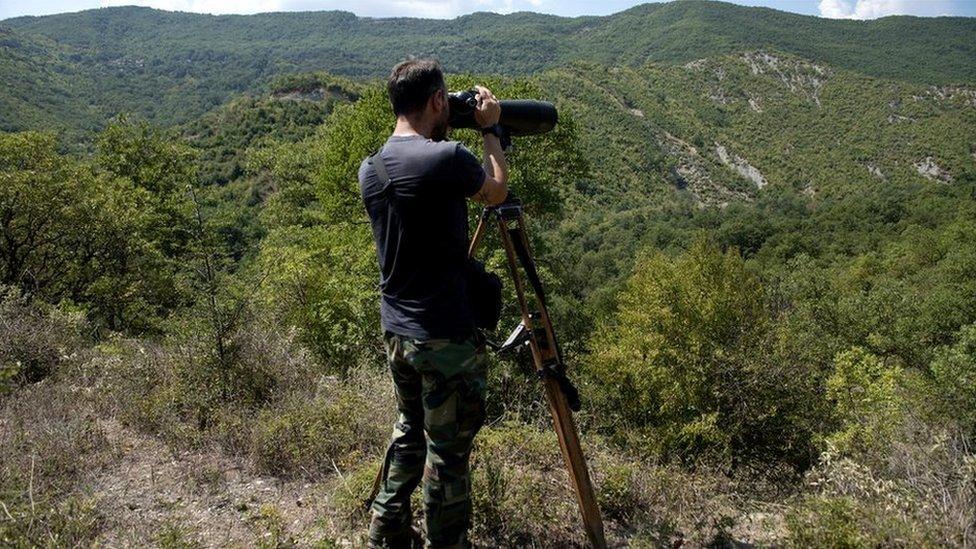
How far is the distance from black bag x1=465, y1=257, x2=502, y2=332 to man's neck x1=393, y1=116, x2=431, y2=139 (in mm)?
505

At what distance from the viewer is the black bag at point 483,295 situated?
2.16m

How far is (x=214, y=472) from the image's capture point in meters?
3.08

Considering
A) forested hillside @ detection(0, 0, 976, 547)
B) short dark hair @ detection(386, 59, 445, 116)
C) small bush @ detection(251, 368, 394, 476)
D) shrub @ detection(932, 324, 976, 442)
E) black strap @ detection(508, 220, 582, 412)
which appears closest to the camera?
short dark hair @ detection(386, 59, 445, 116)

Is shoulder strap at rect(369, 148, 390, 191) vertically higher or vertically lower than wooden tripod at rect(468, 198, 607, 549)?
higher

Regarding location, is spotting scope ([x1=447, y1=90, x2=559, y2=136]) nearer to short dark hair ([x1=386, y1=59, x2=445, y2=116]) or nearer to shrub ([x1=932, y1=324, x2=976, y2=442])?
short dark hair ([x1=386, y1=59, x2=445, y2=116])

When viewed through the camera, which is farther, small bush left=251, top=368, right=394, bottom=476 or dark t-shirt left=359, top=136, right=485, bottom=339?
small bush left=251, top=368, right=394, bottom=476

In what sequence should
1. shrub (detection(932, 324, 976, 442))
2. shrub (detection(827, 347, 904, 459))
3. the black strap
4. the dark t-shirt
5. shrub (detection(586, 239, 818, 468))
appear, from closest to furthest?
the dark t-shirt < the black strap < shrub (detection(827, 347, 904, 459)) < shrub (detection(586, 239, 818, 468)) < shrub (detection(932, 324, 976, 442))

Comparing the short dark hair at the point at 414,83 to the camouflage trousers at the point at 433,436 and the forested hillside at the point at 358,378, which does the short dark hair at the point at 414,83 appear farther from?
the forested hillside at the point at 358,378

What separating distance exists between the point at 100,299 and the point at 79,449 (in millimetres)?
12580

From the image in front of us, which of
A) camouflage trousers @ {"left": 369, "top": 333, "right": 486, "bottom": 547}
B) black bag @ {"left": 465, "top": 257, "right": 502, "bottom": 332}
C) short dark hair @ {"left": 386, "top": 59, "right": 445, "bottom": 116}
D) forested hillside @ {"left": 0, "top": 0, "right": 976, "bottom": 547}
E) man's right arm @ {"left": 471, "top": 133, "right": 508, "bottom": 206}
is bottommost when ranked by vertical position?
forested hillside @ {"left": 0, "top": 0, "right": 976, "bottom": 547}

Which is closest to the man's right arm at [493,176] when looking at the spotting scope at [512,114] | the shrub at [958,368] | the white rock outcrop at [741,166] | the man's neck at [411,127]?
the spotting scope at [512,114]

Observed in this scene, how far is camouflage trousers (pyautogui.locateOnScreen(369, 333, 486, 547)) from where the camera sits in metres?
2.08

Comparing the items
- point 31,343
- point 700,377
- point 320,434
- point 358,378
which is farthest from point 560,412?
point 700,377

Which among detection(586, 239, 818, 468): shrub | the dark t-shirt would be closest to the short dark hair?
the dark t-shirt
